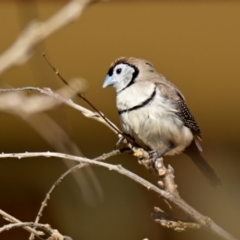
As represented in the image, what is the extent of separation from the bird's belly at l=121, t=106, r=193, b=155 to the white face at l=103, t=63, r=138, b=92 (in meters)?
0.19

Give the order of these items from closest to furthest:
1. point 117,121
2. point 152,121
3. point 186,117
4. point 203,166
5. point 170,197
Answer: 1. point 170,197
2. point 152,121
3. point 186,117
4. point 203,166
5. point 117,121

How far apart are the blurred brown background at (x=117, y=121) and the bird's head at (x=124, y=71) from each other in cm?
54

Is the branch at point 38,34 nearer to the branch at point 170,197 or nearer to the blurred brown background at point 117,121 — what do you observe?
the branch at point 170,197

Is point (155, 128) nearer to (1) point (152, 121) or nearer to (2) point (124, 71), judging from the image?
(1) point (152, 121)

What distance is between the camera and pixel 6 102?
62 cm

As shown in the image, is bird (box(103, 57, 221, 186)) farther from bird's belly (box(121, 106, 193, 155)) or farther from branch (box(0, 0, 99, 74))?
branch (box(0, 0, 99, 74))

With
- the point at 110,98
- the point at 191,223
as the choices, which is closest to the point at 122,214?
the point at 110,98

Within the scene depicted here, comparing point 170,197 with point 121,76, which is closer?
point 170,197

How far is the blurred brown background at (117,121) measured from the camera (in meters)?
2.58

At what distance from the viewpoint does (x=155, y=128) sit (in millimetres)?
1747

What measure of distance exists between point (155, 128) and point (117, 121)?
1.16m

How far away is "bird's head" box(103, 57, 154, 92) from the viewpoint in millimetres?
1927

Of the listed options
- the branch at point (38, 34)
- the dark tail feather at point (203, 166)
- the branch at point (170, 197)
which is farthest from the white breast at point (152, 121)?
the branch at point (38, 34)

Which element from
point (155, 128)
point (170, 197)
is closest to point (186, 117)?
point (155, 128)
